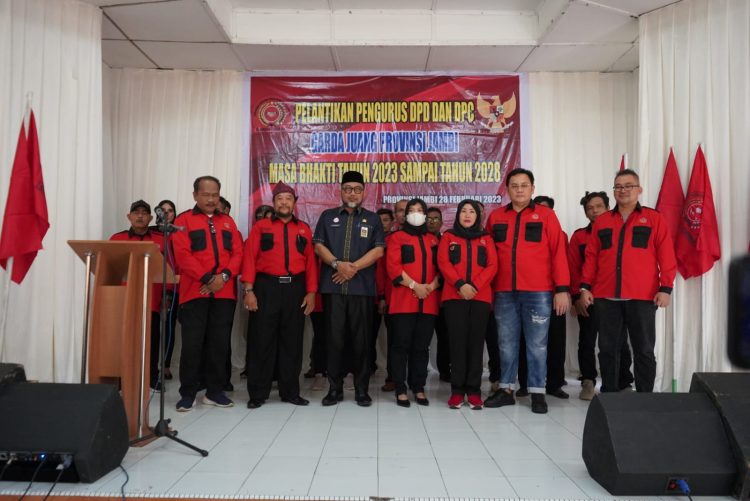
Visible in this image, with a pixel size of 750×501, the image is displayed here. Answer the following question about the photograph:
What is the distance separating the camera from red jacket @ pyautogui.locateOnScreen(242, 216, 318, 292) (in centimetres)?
378

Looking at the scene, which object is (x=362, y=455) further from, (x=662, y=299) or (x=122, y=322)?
(x=662, y=299)

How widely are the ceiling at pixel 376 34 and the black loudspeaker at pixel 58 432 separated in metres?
3.31

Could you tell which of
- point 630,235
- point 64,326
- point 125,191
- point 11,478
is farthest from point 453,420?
point 125,191

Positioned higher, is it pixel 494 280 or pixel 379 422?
pixel 494 280

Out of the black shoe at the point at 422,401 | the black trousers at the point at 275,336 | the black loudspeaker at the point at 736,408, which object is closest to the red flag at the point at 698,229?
the black loudspeaker at the point at 736,408

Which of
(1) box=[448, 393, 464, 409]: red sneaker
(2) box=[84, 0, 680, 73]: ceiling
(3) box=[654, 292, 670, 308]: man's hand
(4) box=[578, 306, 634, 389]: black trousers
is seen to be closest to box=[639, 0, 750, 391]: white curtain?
(4) box=[578, 306, 634, 389]: black trousers

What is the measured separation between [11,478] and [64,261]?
210 cm

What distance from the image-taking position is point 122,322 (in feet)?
8.93

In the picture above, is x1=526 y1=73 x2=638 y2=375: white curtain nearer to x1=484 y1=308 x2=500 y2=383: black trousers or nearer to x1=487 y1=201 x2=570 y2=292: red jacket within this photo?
x1=484 y1=308 x2=500 y2=383: black trousers

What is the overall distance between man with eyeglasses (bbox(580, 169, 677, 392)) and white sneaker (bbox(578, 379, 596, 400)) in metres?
0.49

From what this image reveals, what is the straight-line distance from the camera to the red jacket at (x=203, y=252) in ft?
11.7

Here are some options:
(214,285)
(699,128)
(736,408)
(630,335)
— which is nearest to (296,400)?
(214,285)

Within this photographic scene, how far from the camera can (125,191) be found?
5.29 meters

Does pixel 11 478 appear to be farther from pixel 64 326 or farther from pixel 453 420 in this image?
pixel 453 420
